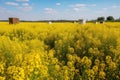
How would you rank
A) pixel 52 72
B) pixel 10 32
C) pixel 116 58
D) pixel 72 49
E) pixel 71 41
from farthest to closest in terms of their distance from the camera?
1. pixel 10 32
2. pixel 71 41
3. pixel 72 49
4. pixel 116 58
5. pixel 52 72

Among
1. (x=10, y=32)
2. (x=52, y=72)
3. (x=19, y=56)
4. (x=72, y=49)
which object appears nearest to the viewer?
(x=19, y=56)

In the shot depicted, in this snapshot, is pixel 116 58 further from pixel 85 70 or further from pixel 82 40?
pixel 82 40

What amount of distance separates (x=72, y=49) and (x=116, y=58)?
4.52 feet

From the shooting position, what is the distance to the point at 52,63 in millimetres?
7820

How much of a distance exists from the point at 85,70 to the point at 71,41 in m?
2.87

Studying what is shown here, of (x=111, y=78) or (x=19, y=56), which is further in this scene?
(x=111, y=78)

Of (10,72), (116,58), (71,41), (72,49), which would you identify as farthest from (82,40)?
(10,72)

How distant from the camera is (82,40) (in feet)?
33.9

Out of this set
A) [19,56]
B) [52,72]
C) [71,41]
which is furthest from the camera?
[71,41]

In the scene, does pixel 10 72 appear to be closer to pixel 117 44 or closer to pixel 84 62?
pixel 84 62

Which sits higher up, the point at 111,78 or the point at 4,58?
the point at 4,58

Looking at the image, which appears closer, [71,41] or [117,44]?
[117,44]

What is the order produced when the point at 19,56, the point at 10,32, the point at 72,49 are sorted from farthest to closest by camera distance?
the point at 10,32 → the point at 72,49 → the point at 19,56

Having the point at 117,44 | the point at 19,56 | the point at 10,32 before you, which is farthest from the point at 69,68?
the point at 10,32
